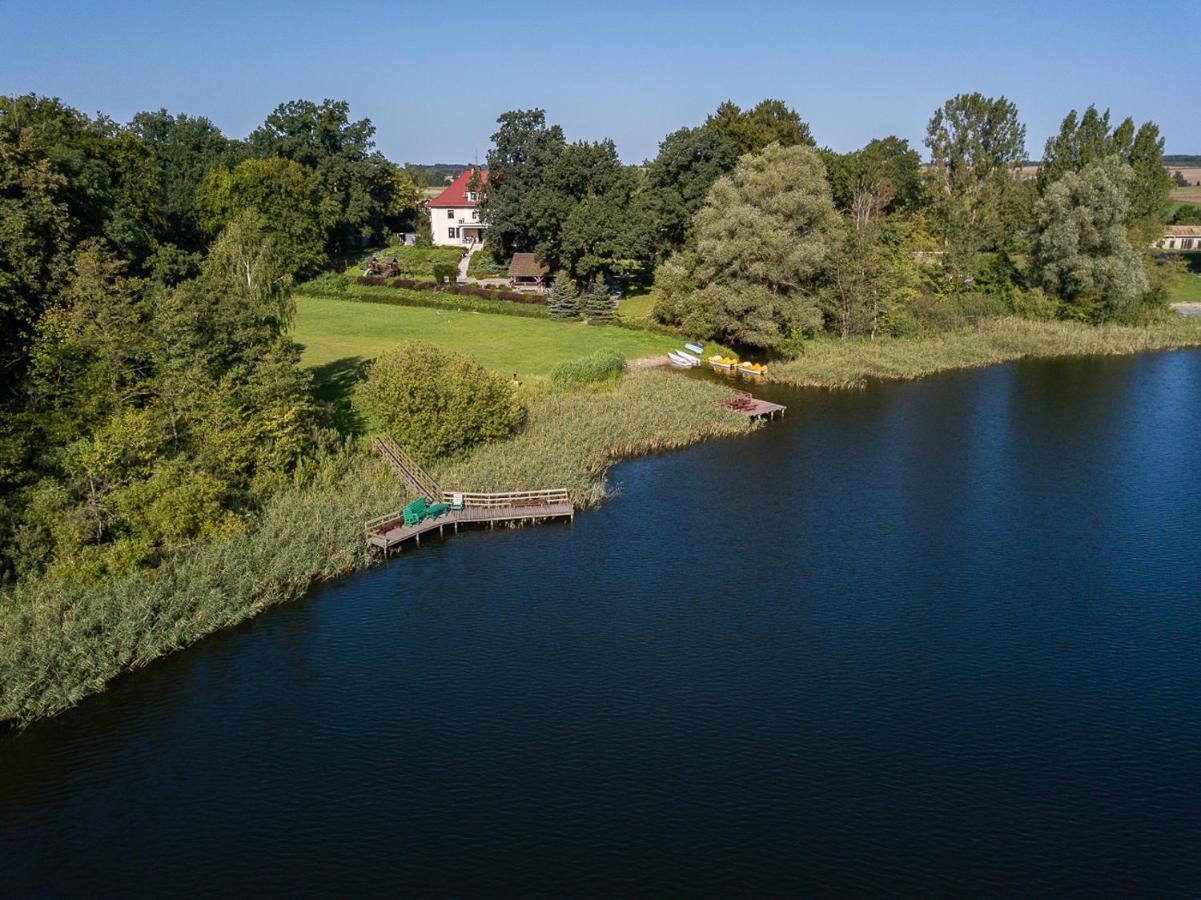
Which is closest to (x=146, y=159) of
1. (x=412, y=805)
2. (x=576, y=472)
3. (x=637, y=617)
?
(x=576, y=472)

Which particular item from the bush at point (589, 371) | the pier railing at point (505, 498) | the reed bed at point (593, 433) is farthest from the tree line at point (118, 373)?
the bush at point (589, 371)

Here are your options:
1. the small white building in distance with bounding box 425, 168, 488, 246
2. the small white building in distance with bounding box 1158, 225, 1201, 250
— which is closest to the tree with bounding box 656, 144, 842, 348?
the small white building in distance with bounding box 425, 168, 488, 246

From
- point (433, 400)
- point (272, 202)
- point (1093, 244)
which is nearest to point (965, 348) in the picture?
point (1093, 244)

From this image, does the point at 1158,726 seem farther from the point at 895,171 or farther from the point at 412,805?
the point at 895,171

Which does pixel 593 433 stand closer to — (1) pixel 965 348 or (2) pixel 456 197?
(1) pixel 965 348

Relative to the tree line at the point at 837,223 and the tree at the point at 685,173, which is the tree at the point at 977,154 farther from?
the tree at the point at 685,173

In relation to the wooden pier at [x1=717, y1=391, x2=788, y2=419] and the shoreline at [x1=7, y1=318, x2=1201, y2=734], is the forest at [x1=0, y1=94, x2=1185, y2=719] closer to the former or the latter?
the shoreline at [x1=7, y1=318, x2=1201, y2=734]
